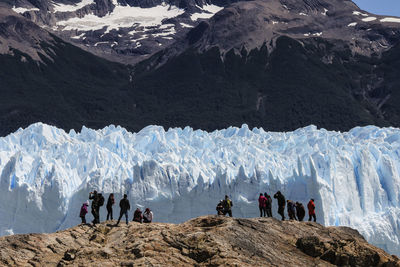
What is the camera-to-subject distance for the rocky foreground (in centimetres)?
1530

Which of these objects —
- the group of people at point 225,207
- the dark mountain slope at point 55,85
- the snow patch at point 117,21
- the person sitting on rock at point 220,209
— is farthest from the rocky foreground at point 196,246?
the snow patch at point 117,21

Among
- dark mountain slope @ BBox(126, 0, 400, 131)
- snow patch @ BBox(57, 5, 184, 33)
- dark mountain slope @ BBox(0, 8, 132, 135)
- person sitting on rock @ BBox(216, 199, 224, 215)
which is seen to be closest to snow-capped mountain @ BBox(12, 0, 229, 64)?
snow patch @ BBox(57, 5, 184, 33)

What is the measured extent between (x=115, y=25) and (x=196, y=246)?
179m

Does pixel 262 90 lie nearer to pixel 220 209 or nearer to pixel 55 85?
pixel 55 85

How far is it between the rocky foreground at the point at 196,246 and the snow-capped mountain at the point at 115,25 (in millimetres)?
140033

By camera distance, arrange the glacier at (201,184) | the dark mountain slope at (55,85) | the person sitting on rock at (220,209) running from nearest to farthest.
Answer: the person sitting on rock at (220,209)
the glacier at (201,184)
the dark mountain slope at (55,85)

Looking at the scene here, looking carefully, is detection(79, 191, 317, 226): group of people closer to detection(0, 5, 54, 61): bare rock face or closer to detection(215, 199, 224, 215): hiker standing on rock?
detection(215, 199, 224, 215): hiker standing on rock

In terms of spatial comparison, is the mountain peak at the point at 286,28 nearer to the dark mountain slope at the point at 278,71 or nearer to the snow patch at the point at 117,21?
the dark mountain slope at the point at 278,71

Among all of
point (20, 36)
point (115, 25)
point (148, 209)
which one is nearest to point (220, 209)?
point (148, 209)

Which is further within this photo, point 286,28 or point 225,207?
point 286,28

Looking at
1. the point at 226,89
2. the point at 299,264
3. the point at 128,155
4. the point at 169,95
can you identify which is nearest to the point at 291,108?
the point at 226,89

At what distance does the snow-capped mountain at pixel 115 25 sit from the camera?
554 ft

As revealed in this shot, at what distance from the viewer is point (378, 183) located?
36.4m

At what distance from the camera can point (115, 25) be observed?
190625 mm
